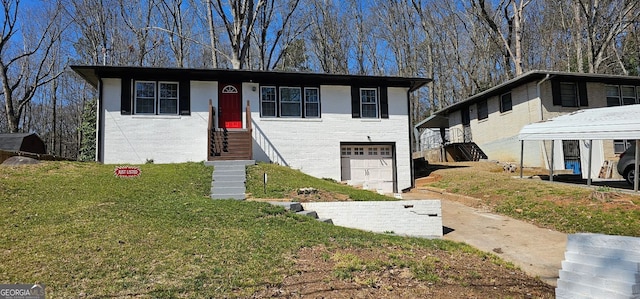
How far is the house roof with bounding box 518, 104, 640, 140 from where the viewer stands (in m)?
11.6

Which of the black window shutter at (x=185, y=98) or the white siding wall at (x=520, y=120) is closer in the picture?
the black window shutter at (x=185, y=98)

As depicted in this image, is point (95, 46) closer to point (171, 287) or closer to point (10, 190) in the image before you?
point (10, 190)

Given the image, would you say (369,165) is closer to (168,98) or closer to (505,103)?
(168,98)

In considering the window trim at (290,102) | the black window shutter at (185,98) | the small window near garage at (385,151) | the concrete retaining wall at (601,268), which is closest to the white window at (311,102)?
the window trim at (290,102)

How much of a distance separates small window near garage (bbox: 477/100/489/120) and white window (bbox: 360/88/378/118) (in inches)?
368

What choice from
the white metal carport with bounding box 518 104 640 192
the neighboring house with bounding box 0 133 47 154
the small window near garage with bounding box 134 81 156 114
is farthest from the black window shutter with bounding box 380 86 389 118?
the neighboring house with bounding box 0 133 47 154

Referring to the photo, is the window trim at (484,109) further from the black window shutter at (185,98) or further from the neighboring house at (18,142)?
the neighboring house at (18,142)

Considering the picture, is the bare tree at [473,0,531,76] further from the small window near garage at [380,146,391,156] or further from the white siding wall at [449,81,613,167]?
the small window near garage at [380,146,391,156]

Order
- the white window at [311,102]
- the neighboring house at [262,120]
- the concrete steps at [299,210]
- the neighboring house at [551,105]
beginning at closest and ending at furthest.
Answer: the concrete steps at [299,210] < the neighboring house at [262,120] < the white window at [311,102] < the neighboring house at [551,105]

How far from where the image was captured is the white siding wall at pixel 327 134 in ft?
50.9

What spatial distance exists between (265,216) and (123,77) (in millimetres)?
9976

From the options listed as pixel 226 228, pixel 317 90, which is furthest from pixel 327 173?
pixel 226 228

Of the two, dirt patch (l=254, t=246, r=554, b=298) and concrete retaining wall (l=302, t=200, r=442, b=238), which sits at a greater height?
concrete retaining wall (l=302, t=200, r=442, b=238)

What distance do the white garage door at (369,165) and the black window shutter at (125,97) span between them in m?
8.53
